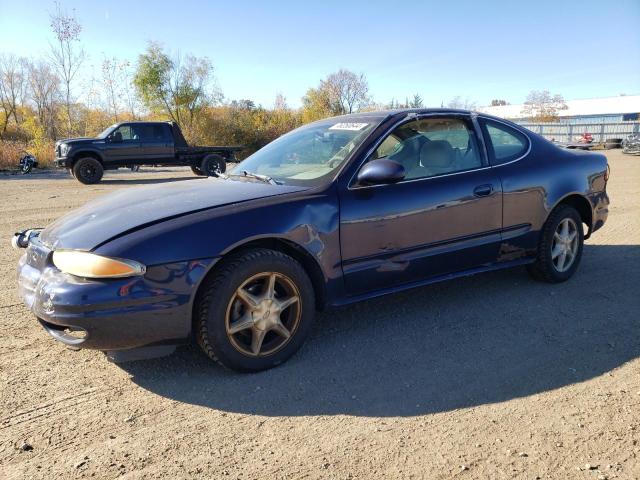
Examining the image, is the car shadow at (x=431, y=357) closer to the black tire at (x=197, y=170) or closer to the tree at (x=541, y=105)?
the black tire at (x=197, y=170)

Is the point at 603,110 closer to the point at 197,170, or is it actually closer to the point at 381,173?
the point at 197,170

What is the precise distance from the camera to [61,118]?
1331 inches

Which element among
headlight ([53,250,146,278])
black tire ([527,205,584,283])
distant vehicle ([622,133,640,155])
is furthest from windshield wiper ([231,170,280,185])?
distant vehicle ([622,133,640,155])

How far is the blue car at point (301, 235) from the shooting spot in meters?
2.64

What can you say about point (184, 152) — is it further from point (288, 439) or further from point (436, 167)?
point (288, 439)

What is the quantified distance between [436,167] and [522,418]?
1938 millimetres

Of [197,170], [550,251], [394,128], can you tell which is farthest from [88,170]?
[550,251]

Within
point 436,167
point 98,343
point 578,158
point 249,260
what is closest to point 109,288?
point 98,343

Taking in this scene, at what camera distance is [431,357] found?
3182mm

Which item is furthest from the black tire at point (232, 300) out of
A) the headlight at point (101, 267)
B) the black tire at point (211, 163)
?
the black tire at point (211, 163)

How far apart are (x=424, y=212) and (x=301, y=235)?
39.4 inches

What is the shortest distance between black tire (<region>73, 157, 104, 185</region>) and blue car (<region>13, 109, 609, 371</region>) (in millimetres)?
12303

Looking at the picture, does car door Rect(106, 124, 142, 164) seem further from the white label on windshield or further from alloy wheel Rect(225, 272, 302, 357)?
alloy wheel Rect(225, 272, 302, 357)

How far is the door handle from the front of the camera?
3.83 m
